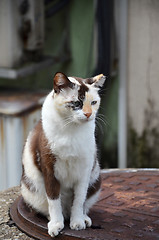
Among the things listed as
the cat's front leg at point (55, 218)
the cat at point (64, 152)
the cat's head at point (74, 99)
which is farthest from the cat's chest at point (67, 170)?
the cat's head at point (74, 99)

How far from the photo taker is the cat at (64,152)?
198cm

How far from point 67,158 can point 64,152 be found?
0.10 ft

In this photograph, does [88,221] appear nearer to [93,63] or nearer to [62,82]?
[62,82]

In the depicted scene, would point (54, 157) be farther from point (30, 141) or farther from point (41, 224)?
point (41, 224)

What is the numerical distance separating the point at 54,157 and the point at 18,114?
5.42ft

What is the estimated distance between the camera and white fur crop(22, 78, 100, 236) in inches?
79.3

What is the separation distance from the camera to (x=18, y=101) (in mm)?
3957

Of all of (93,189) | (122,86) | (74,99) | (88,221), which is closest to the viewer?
(74,99)

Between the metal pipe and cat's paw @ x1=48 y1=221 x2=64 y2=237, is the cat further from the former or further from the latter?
the metal pipe

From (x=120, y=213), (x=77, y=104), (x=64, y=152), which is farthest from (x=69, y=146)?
(x=120, y=213)

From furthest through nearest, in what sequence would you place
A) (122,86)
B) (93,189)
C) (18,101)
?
(122,86) < (18,101) < (93,189)

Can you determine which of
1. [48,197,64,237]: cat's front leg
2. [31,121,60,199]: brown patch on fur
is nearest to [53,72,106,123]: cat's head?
[31,121,60,199]: brown patch on fur

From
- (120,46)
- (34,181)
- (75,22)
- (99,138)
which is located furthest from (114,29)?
(34,181)

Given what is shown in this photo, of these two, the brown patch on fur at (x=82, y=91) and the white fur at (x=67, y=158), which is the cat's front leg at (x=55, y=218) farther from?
the brown patch on fur at (x=82, y=91)
